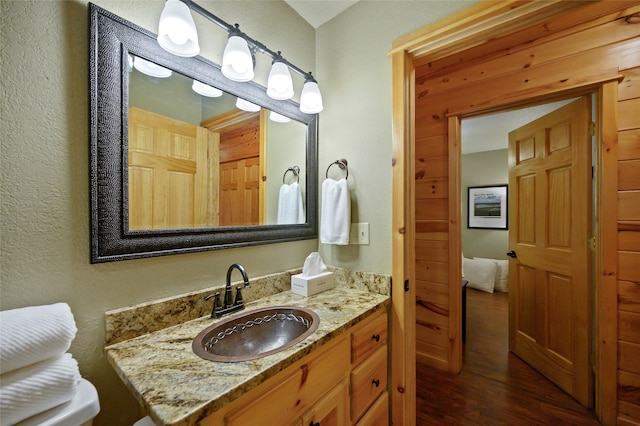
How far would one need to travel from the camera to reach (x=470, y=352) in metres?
2.32

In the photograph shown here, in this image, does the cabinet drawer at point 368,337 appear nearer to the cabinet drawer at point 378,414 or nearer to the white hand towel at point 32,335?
the cabinet drawer at point 378,414

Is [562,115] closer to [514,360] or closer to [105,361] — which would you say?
[514,360]

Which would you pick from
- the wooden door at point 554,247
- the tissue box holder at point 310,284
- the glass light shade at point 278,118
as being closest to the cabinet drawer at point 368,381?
the tissue box holder at point 310,284

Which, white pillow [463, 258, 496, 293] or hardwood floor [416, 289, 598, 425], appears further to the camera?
white pillow [463, 258, 496, 293]

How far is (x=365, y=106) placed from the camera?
1.41m

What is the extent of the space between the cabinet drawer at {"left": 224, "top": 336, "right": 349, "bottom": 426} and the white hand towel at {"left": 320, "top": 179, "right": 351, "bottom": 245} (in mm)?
569

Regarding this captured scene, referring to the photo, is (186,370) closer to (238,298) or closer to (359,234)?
(238,298)

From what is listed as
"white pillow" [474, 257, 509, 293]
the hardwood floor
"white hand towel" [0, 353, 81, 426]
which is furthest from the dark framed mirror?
"white pillow" [474, 257, 509, 293]

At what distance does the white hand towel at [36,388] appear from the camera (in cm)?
50

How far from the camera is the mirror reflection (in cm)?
92

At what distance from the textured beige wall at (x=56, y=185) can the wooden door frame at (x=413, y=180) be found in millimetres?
1095

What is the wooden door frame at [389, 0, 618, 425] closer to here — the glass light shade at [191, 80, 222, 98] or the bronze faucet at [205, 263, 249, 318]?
the bronze faucet at [205, 263, 249, 318]

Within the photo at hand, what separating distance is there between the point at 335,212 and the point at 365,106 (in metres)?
0.62

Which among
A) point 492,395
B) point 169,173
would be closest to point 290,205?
point 169,173
